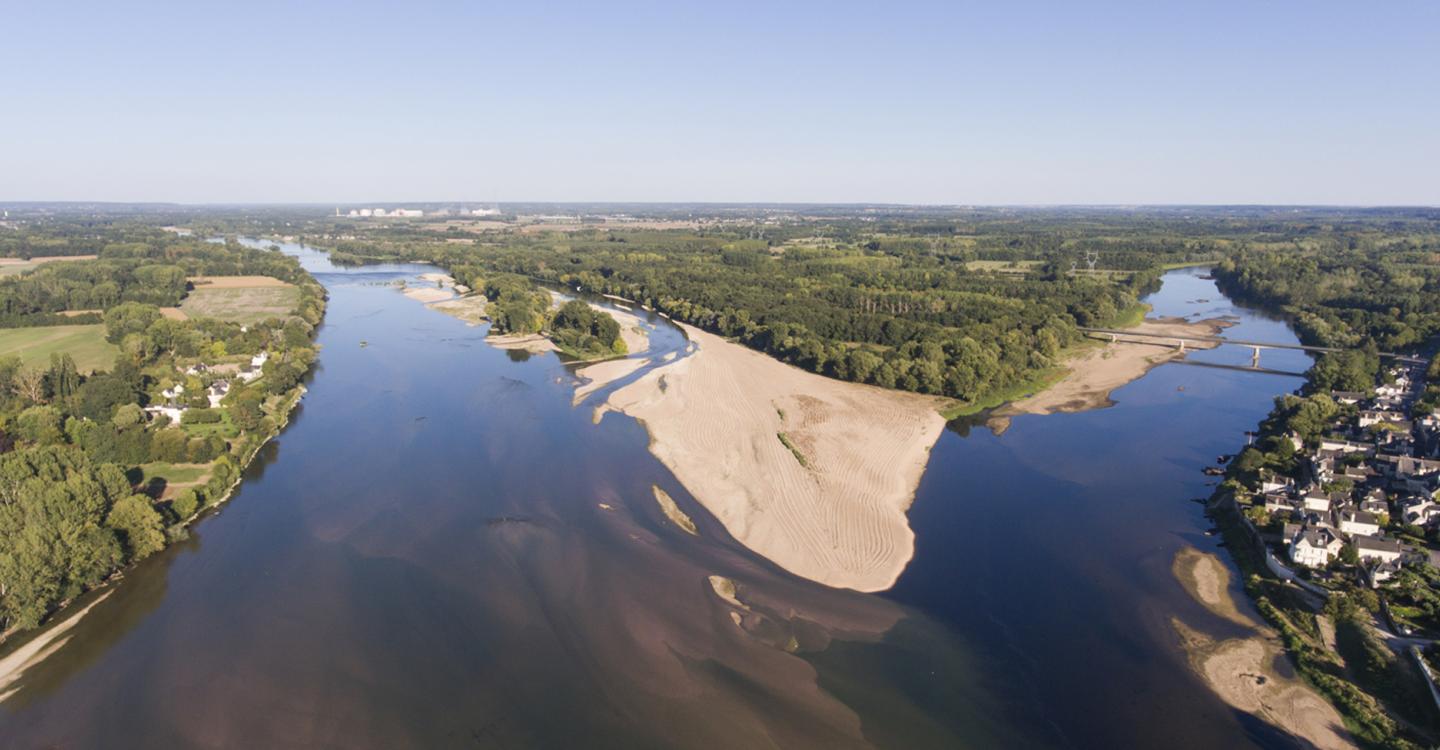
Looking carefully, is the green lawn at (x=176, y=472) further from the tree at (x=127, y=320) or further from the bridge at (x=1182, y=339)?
the bridge at (x=1182, y=339)

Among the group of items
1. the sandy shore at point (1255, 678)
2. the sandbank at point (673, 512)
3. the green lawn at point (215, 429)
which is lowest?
the sandy shore at point (1255, 678)

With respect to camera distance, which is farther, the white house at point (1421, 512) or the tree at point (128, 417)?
the tree at point (128, 417)

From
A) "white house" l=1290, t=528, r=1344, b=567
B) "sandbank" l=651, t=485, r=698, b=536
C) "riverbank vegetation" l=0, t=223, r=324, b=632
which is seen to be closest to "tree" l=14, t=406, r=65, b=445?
"riverbank vegetation" l=0, t=223, r=324, b=632

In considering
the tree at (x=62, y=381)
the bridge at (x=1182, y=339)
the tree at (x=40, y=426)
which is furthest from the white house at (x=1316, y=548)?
the tree at (x=62, y=381)

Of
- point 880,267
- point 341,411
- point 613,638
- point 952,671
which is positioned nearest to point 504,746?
point 613,638

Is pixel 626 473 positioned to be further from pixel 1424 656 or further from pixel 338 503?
pixel 1424 656
